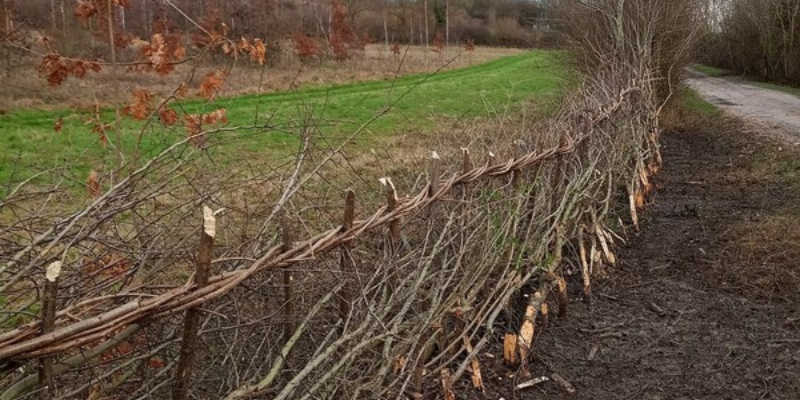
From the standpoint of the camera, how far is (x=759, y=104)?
62.5 ft

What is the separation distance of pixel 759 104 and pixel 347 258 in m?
19.1

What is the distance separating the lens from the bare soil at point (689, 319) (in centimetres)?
425

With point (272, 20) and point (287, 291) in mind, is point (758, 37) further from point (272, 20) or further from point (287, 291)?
point (287, 291)

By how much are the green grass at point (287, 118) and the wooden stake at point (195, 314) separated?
4.13 ft

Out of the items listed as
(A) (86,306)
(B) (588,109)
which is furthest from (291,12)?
(A) (86,306)

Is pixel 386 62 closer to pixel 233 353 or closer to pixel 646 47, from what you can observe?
pixel 646 47

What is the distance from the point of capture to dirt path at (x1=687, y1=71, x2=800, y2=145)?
14345 millimetres

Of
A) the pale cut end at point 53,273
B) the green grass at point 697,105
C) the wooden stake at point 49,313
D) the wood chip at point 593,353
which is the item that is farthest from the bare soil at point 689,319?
the green grass at point 697,105

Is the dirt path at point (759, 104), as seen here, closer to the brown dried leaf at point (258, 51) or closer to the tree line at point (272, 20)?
the tree line at point (272, 20)

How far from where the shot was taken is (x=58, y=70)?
3.62 meters

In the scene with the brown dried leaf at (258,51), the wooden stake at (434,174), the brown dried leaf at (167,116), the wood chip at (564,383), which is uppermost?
the brown dried leaf at (258,51)

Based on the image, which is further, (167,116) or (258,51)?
(258,51)

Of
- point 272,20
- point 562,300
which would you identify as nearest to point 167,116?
point 562,300

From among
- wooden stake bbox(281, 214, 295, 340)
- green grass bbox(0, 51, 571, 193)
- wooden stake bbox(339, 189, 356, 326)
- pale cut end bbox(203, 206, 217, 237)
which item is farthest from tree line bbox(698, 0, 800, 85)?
pale cut end bbox(203, 206, 217, 237)
